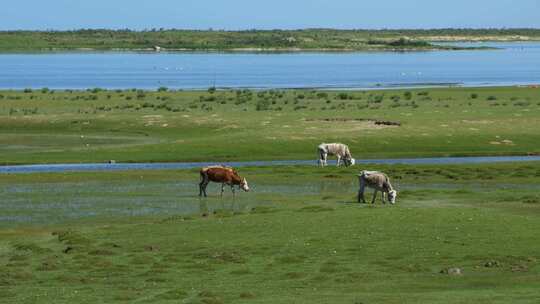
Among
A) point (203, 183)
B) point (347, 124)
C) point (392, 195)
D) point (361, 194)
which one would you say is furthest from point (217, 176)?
point (347, 124)

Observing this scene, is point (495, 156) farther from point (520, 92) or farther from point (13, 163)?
point (520, 92)

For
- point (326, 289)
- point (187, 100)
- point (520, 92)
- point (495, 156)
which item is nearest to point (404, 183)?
point (495, 156)

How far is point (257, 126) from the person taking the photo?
61.7 meters

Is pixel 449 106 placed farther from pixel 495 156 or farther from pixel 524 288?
pixel 524 288

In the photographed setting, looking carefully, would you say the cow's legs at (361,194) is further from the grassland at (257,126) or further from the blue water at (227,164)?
the grassland at (257,126)

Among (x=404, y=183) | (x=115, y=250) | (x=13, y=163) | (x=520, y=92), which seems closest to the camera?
(x=115, y=250)

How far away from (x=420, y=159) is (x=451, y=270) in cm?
2761

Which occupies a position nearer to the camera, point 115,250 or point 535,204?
point 115,250

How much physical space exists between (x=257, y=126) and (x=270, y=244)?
112 ft

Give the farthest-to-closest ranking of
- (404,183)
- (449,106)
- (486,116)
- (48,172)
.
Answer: (449,106) → (486,116) → (48,172) → (404,183)

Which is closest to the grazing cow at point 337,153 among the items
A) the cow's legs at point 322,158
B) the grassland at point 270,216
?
the cow's legs at point 322,158

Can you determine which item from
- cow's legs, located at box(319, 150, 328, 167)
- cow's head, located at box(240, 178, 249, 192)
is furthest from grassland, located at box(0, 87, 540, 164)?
cow's head, located at box(240, 178, 249, 192)

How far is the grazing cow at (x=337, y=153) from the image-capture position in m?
48.1

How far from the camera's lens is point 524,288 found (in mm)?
22047
